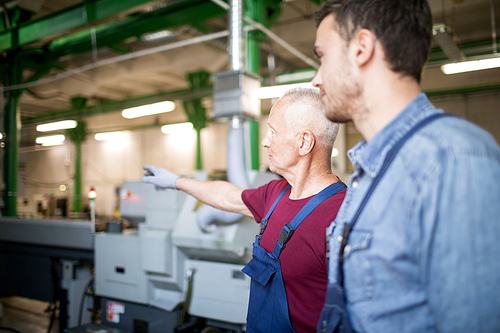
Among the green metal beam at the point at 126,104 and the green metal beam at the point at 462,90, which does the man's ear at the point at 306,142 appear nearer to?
the green metal beam at the point at 126,104

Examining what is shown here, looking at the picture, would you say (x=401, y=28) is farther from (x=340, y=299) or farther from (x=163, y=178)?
(x=163, y=178)

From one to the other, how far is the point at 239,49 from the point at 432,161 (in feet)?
7.13

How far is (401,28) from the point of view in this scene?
2.26 ft

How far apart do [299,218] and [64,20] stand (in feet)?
17.3

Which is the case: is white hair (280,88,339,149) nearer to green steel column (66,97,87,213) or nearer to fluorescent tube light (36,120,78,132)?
fluorescent tube light (36,120,78,132)

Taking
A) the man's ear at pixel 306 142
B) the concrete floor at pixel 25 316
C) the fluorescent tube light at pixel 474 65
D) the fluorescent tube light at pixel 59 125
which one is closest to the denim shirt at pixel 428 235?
the man's ear at pixel 306 142

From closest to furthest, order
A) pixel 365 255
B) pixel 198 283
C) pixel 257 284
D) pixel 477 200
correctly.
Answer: pixel 477 200
pixel 365 255
pixel 257 284
pixel 198 283

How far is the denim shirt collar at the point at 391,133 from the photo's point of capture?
666 millimetres

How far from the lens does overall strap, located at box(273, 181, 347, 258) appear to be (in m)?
1.07

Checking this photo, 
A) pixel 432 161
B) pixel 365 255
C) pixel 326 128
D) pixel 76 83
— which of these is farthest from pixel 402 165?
pixel 76 83

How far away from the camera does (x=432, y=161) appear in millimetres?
587

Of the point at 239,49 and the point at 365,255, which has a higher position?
the point at 239,49

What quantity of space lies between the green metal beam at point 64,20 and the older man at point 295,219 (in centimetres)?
387

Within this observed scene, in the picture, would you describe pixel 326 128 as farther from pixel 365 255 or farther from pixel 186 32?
pixel 186 32
